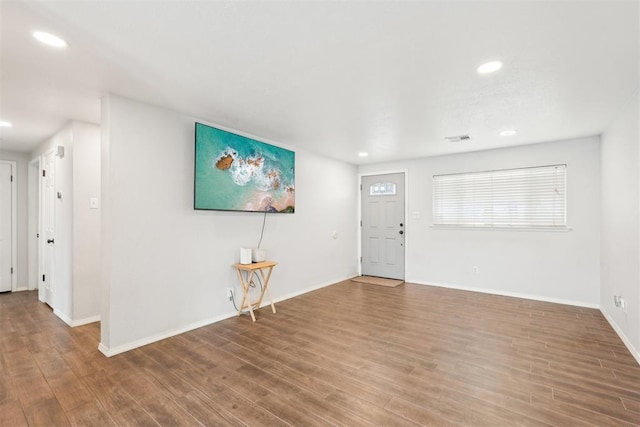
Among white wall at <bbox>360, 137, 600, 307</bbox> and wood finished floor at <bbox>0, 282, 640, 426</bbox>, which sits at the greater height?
white wall at <bbox>360, 137, 600, 307</bbox>

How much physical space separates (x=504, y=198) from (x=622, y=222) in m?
1.77

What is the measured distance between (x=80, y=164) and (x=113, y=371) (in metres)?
2.46

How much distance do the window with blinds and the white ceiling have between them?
3.46 feet

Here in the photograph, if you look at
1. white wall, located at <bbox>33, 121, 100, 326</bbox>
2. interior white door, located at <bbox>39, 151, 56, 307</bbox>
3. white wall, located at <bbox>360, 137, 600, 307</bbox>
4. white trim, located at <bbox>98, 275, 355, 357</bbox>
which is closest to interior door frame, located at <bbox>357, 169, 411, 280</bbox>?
white wall, located at <bbox>360, 137, 600, 307</bbox>

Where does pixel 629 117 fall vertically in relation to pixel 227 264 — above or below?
above

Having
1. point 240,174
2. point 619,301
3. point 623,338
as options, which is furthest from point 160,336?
point 619,301

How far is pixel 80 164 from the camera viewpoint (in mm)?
3553

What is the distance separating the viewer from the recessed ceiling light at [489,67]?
220cm

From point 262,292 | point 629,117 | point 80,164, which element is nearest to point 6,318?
point 80,164

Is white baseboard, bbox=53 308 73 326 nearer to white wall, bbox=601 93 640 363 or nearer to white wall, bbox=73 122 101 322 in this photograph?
white wall, bbox=73 122 101 322

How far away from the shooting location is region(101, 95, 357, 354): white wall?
2.79 meters

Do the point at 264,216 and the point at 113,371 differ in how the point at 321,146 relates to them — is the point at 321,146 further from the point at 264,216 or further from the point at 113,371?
the point at 113,371

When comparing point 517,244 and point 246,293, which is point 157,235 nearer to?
point 246,293

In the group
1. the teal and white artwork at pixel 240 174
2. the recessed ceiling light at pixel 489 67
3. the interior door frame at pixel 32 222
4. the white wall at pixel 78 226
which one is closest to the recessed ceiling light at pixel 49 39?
the teal and white artwork at pixel 240 174
